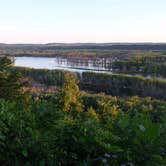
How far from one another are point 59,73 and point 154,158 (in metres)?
76.5

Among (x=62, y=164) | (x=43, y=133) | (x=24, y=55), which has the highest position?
(x=43, y=133)

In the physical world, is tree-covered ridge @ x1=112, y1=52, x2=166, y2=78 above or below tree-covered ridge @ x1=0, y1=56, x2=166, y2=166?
below

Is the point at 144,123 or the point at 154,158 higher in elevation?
the point at 144,123

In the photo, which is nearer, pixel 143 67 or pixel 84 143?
pixel 84 143

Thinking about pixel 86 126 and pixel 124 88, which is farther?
pixel 124 88

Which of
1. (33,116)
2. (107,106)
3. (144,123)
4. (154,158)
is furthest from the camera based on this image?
(107,106)

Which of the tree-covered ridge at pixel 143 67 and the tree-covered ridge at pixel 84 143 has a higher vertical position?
the tree-covered ridge at pixel 84 143

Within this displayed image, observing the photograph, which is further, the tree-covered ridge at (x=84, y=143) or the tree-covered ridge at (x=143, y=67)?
the tree-covered ridge at (x=143, y=67)

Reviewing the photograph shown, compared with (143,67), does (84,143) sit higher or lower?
higher

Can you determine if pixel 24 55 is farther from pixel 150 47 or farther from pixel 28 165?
pixel 28 165

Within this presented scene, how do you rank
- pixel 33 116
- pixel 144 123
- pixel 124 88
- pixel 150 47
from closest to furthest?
1. pixel 144 123
2. pixel 33 116
3. pixel 124 88
4. pixel 150 47

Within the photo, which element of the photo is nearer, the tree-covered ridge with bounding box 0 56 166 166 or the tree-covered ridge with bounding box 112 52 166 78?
the tree-covered ridge with bounding box 0 56 166 166

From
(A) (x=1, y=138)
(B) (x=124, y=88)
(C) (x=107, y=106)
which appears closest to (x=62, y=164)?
(A) (x=1, y=138)

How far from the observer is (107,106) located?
72.7 feet
